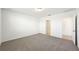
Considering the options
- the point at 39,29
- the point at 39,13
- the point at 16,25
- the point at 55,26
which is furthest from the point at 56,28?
the point at 16,25

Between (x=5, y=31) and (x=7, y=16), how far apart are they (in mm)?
292

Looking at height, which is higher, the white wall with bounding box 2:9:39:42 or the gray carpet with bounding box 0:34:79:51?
the white wall with bounding box 2:9:39:42

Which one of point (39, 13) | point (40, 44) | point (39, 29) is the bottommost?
point (40, 44)

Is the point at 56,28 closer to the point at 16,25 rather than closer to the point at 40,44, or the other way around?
the point at 40,44

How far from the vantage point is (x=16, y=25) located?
1982mm

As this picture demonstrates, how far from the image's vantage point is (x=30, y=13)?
200cm

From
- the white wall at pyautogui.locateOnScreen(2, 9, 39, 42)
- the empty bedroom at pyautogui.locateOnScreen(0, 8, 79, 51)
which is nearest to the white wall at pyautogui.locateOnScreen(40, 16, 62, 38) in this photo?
the empty bedroom at pyautogui.locateOnScreen(0, 8, 79, 51)

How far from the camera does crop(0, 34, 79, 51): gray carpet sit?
198cm

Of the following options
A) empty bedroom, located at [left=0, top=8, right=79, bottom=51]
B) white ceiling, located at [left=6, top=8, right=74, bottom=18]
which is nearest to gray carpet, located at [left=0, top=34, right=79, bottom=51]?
empty bedroom, located at [left=0, top=8, right=79, bottom=51]

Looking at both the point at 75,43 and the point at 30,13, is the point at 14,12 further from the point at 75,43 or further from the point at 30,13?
the point at 75,43

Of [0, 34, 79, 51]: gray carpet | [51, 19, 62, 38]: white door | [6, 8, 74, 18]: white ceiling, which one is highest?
[6, 8, 74, 18]: white ceiling

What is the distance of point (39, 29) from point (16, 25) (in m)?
0.46

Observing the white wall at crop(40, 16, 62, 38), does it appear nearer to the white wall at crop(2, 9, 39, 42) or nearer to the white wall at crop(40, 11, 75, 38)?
the white wall at crop(40, 11, 75, 38)
